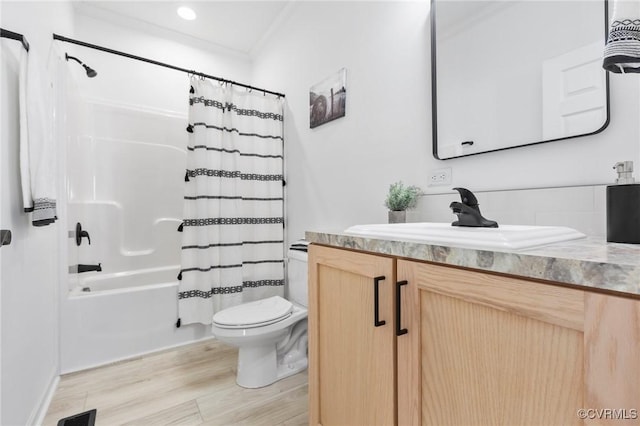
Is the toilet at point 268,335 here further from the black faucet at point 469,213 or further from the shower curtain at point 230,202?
the black faucet at point 469,213

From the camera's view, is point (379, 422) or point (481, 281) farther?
point (379, 422)

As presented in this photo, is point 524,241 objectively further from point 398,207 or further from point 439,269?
point 398,207

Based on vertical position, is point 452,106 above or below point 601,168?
above

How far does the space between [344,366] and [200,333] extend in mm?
1697

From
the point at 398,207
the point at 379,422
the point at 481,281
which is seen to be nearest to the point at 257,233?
the point at 398,207

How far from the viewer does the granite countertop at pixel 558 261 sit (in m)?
0.44

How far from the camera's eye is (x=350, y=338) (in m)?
0.95

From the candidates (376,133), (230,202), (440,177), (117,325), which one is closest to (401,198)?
(440,177)

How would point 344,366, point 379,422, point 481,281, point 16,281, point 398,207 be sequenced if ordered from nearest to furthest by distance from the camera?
point 481,281 < point 379,422 < point 344,366 < point 16,281 < point 398,207

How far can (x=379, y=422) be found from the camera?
85cm

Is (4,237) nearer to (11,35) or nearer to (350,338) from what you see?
(11,35)

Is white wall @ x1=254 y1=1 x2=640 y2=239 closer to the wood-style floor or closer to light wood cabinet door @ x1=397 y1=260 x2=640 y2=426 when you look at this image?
light wood cabinet door @ x1=397 y1=260 x2=640 y2=426

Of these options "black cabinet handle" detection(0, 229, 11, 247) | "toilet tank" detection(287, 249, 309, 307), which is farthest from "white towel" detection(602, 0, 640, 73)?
"black cabinet handle" detection(0, 229, 11, 247)

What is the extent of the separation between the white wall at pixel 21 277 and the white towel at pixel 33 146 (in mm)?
42
